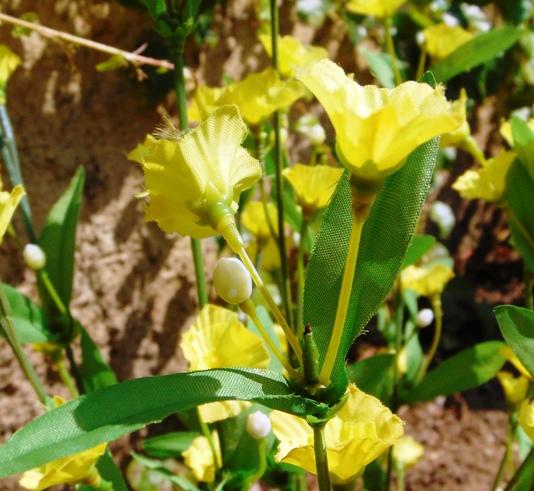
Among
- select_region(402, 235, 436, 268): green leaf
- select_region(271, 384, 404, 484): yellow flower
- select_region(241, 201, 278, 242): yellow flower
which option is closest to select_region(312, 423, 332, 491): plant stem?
select_region(271, 384, 404, 484): yellow flower

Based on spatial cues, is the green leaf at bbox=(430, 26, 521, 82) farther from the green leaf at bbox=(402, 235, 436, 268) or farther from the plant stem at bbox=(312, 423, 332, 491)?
the plant stem at bbox=(312, 423, 332, 491)

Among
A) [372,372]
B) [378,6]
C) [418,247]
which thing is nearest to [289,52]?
[378,6]

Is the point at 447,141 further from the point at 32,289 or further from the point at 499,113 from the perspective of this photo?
the point at 499,113

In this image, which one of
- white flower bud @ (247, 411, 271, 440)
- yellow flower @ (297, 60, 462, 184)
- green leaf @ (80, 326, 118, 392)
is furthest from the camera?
green leaf @ (80, 326, 118, 392)

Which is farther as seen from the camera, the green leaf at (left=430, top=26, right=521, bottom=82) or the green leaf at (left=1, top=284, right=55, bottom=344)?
the green leaf at (left=430, top=26, right=521, bottom=82)

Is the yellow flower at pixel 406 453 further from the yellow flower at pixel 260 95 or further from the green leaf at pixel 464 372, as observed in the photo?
the yellow flower at pixel 260 95

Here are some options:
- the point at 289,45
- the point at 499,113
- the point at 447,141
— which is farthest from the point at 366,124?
the point at 499,113

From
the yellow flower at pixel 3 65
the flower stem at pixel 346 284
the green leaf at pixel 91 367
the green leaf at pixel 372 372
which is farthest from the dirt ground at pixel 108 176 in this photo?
the flower stem at pixel 346 284
